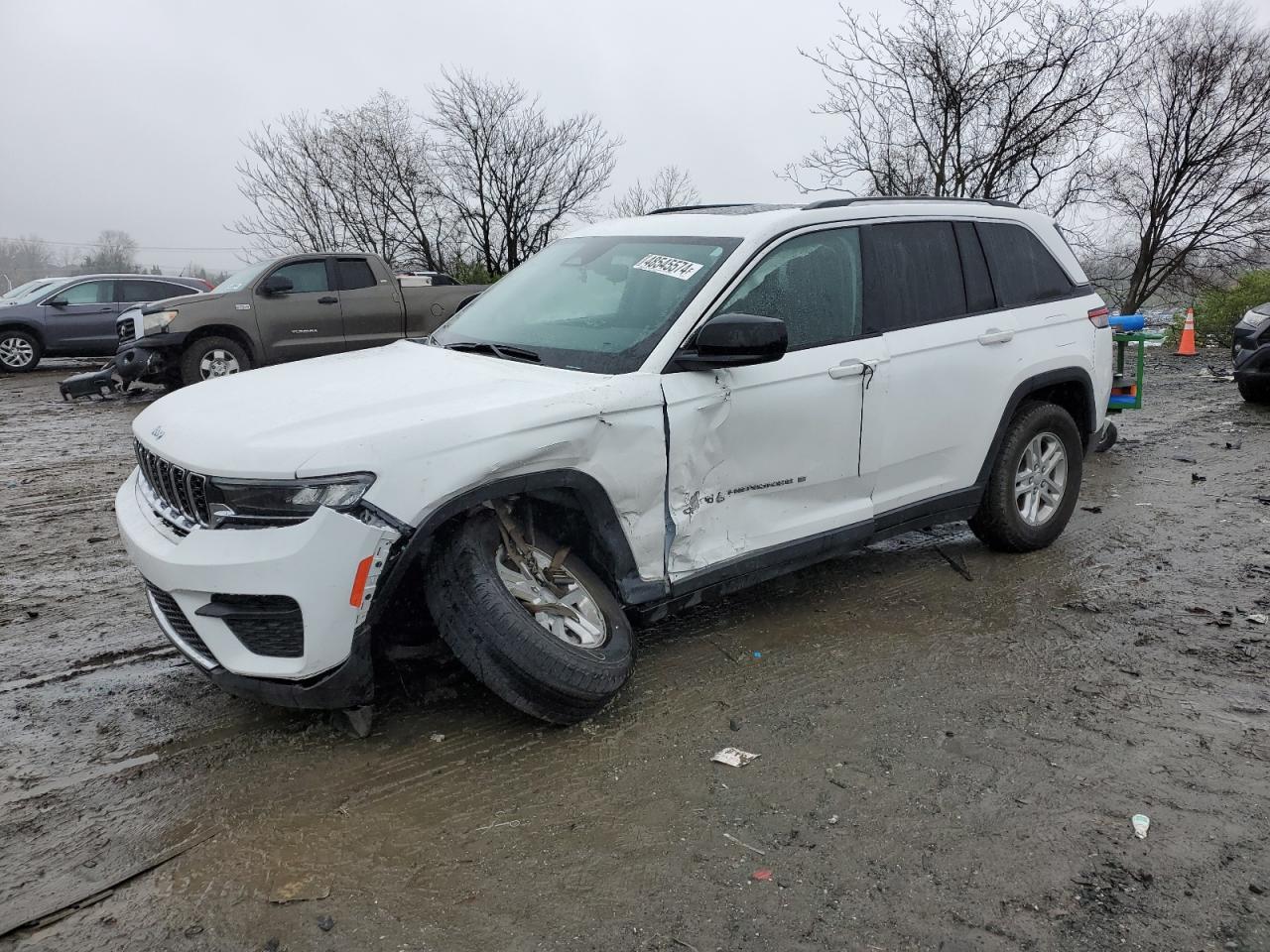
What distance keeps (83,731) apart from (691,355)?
257 cm

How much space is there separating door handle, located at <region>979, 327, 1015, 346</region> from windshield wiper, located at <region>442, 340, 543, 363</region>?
7.30ft

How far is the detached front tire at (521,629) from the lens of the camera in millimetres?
3061

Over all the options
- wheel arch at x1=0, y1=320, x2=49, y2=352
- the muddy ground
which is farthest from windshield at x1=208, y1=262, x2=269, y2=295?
the muddy ground

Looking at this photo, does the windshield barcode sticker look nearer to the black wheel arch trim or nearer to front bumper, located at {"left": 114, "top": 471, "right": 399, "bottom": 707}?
front bumper, located at {"left": 114, "top": 471, "right": 399, "bottom": 707}

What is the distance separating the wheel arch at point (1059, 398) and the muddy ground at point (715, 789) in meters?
0.73

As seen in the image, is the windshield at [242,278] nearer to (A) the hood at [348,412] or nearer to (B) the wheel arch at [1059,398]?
(A) the hood at [348,412]

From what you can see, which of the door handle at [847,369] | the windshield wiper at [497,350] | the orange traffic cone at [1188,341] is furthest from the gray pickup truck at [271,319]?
the orange traffic cone at [1188,341]

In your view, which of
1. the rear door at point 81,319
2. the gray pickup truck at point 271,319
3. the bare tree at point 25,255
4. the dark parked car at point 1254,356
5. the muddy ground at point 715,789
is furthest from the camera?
the bare tree at point 25,255

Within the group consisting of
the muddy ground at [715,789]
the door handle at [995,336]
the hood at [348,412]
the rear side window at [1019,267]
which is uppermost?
the rear side window at [1019,267]

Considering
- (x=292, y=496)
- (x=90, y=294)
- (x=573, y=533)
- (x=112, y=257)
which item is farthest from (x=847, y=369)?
(x=112, y=257)

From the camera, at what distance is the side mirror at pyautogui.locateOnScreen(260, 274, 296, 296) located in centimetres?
1170

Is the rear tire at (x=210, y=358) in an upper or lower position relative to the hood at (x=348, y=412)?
lower

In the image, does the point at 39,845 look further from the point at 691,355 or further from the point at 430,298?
the point at 430,298

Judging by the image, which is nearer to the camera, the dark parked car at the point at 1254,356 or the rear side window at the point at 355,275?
the dark parked car at the point at 1254,356
